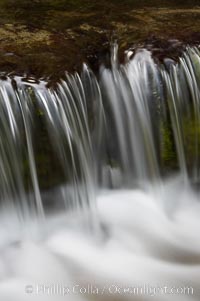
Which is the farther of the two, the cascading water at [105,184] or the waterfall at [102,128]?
the waterfall at [102,128]

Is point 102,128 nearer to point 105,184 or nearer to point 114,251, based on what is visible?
point 105,184

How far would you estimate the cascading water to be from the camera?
170 inches

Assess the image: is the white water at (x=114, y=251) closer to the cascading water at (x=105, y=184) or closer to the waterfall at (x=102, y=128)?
the cascading water at (x=105, y=184)

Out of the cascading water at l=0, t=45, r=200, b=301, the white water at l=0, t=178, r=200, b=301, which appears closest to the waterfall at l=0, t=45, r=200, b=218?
the cascading water at l=0, t=45, r=200, b=301

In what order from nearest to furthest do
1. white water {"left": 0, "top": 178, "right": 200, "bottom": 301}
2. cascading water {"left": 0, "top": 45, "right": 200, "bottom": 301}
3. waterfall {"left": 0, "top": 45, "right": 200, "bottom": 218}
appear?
white water {"left": 0, "top": 178, "right": 200, "bottom": 301}
cascading water {"left": 0, "top": 45, "right": 200, "bottom": 301}
waterfall {"left": 0, "top": 45, "right": 200, "bottom": 218}

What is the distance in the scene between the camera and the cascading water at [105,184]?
432 centimetres

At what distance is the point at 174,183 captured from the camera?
5.11 meters

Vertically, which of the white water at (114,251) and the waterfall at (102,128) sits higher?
the waterfall at (102,128)

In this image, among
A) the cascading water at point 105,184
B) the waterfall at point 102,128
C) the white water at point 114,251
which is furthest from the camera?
the waterfall at point 102,128

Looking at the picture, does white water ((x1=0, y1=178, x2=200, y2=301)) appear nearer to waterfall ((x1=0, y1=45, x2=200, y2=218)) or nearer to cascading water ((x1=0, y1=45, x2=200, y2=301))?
cascading water ((x1=0, y1=45, x2=200, y2=301))

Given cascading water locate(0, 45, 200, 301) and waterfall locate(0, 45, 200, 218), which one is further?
waterfall locate(0, 45, 200, 218)

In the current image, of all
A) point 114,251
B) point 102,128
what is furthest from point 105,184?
point 114,251

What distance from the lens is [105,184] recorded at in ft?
16.3

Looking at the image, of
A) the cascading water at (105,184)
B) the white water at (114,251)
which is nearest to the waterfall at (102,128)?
the cascading water at (105,184)
